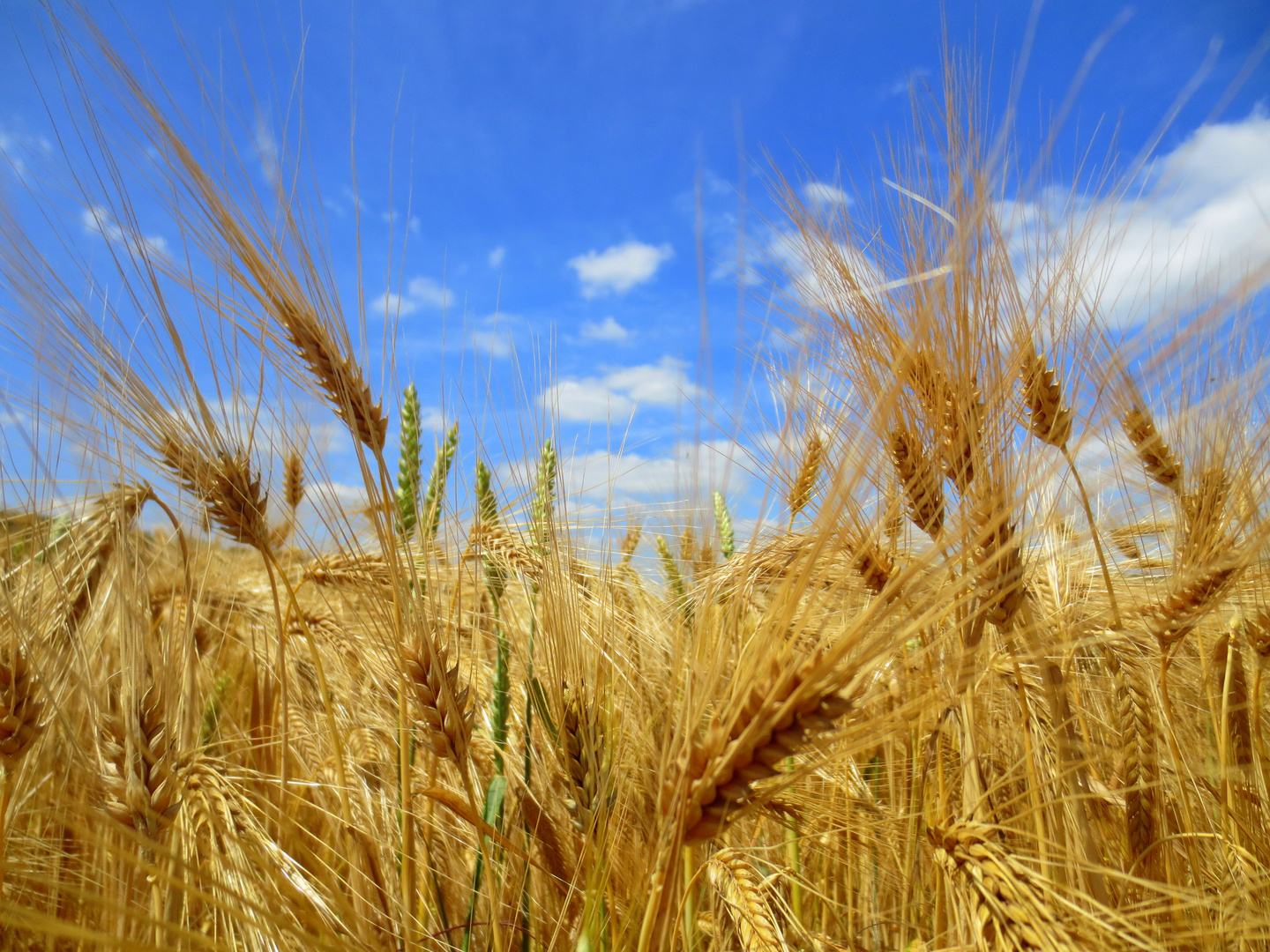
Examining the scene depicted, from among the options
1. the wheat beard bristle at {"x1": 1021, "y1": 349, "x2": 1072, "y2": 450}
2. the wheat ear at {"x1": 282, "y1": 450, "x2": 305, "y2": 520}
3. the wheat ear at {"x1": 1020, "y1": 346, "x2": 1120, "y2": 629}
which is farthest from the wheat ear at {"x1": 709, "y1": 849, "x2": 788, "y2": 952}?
the wheat ear at {"x1": 282, "y1": 450, "x2": 305, "y2": 520}

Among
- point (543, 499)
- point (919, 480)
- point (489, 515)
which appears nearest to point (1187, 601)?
point (919, 480)

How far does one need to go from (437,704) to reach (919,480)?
82 cm

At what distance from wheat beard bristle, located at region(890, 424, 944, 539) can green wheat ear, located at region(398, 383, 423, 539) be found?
853 mm

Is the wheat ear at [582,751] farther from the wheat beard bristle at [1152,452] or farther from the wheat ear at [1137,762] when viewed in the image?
the wheat beard bristle at [1152,452]

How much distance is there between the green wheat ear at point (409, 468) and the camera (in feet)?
5.12

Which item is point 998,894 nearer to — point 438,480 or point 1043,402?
point 1043,402

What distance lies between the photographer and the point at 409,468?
1.72 m

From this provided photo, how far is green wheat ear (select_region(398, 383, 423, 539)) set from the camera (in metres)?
1.56

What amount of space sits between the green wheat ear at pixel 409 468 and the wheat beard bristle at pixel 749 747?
30.7 inches

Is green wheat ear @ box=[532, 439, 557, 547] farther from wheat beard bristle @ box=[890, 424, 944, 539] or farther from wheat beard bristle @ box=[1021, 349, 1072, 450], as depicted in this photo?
wheat beard bristle @ box=[1021, 349, 1072, 450]

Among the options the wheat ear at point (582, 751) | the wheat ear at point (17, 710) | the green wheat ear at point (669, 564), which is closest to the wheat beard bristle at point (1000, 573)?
the wheat ear at point (582, 751)

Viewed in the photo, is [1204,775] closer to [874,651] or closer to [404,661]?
[874,651]

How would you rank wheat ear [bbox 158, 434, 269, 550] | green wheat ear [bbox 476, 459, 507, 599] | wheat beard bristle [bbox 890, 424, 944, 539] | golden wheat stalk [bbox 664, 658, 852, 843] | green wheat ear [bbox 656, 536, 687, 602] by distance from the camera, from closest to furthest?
golden wheat stalk [bbox 664, 658, 852, 843] < wheat beard bristle [bbox 890, 424, 944, 539] < wheat ear [bbox 158, 434, 269, 550] < green wheat ear [bbox 476, 459, 507, 599] < green wheat ear [bbox 656, 536, 687, 602]

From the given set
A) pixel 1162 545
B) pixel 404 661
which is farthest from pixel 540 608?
pixel 1162 545
